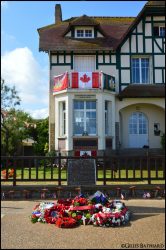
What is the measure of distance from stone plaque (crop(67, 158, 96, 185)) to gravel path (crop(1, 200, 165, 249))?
75.5 inches

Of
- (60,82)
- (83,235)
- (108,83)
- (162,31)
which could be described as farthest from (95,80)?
(83,235)

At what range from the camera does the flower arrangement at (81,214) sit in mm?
6742

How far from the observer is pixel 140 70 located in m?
21.7

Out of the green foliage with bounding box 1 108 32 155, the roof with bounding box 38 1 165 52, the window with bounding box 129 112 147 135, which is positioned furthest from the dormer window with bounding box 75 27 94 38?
the green foliage with bounding box 1 108 32 155

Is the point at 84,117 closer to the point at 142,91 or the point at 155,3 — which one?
the point at 142,91

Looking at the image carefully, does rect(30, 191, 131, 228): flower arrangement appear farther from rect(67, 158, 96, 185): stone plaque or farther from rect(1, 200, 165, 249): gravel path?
rect(67, 158, 96, 185): stone plaque

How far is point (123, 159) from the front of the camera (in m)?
10.5

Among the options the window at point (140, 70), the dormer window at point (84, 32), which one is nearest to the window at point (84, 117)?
the window at point (140, 70)

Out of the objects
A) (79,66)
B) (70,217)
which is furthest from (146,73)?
(70,217)

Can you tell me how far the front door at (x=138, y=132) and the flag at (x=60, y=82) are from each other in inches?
193

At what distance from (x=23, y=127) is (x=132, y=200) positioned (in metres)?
20.7

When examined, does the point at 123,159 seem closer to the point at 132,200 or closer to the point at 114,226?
the point at 132,200

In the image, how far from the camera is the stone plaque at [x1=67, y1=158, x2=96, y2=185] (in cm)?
935

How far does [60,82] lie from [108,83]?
8.94 feet
